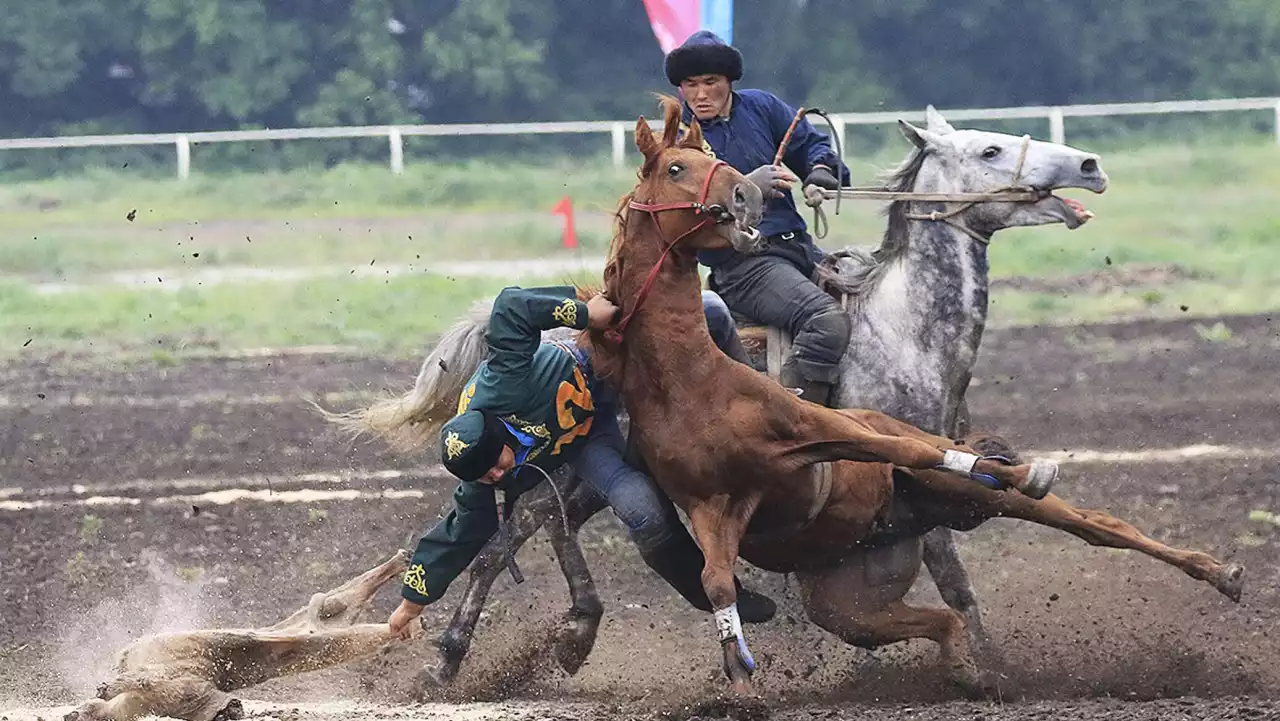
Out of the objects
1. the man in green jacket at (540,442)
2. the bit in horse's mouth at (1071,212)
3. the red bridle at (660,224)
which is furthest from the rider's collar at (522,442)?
the bit in horse's mouth at (1071,212)

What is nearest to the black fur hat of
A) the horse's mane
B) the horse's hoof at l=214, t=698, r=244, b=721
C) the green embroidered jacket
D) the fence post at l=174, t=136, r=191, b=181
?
the horse's mane

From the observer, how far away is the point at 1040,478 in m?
5.86

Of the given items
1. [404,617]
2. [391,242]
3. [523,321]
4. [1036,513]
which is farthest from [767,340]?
[391,242]

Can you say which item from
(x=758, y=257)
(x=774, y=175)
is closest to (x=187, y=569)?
(x=758, y=257)

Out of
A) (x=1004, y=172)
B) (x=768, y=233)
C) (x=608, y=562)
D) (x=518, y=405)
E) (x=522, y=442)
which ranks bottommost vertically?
(x=608, y=562)

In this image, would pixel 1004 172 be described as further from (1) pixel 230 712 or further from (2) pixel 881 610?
(1) pixel 230 712

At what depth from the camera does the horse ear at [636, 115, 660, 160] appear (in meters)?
5.54

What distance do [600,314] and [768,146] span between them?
140 centimetres

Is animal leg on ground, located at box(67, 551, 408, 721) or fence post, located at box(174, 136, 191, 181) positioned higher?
fence post, located at box(174, 136, 191, 181)

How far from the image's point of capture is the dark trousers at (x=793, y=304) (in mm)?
6734

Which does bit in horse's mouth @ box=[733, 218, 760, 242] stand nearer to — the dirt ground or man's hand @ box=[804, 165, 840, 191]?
man's hand @ box=[804, 165, 840, 191]

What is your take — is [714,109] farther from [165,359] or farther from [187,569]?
[165,359]

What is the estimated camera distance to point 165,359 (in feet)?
47.5

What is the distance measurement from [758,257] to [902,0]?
24992 millimetres
